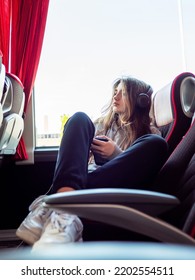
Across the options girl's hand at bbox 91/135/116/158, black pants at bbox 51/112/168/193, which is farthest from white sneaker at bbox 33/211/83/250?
girl's hand at bbox 91/135/116/158

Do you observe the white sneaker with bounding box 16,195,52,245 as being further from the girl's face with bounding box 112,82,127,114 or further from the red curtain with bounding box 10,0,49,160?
the red curtain with bounding box 10,0,49,160

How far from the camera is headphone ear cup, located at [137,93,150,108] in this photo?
127cm

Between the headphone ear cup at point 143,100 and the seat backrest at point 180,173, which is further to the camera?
the headphone ear cup at point 143,100

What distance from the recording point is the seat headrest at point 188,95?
1.12 meters

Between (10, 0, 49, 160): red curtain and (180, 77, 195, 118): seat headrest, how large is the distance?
3.88ft

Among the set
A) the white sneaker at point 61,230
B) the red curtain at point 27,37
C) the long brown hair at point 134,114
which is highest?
the red curtain at point 27,37

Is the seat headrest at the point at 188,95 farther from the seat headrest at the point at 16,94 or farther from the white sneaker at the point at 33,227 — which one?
the seat headrest at the point at 16,94

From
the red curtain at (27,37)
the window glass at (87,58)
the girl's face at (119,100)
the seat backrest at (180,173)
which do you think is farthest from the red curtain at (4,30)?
the seat backrest at (180,173)

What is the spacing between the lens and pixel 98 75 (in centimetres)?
221

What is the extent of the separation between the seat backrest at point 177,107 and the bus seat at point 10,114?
66 cm

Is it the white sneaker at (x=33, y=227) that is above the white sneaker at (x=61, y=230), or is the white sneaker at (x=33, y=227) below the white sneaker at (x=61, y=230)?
below

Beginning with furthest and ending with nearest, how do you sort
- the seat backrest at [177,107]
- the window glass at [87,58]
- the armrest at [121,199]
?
the window glass at [87,58] < the seat backrest at [177,107] < the armrest at [121,199]
